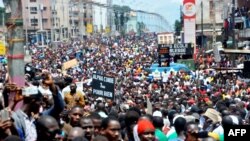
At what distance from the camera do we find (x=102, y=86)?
13016 mm

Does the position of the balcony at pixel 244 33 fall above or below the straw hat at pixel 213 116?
above

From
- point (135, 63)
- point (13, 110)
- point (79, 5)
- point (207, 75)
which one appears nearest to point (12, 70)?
point (13, 110)

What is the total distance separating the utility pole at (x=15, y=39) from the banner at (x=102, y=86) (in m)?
5.10

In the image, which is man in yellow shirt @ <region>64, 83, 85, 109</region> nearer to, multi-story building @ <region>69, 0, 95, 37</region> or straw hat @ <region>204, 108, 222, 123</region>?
straw hat @ <region>204, 108, 222, 123</region>

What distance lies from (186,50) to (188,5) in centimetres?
1852

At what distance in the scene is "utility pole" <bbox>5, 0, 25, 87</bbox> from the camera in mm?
7730

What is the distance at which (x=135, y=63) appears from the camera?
42625mm

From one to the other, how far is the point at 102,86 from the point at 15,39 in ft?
17.1

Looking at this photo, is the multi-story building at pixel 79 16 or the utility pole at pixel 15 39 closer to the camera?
the utility pole at pixel 15 39

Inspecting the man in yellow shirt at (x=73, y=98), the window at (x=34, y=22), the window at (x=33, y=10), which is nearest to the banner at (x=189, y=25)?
the man in yellow shirt at (x=73, y=98)

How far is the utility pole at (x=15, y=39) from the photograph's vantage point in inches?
304

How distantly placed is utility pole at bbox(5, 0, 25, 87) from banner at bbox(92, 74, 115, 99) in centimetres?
510

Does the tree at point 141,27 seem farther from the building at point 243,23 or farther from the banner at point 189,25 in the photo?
the banner at point 189,25

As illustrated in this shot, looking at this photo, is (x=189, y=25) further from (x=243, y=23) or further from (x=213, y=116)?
(x=213, y=116)
